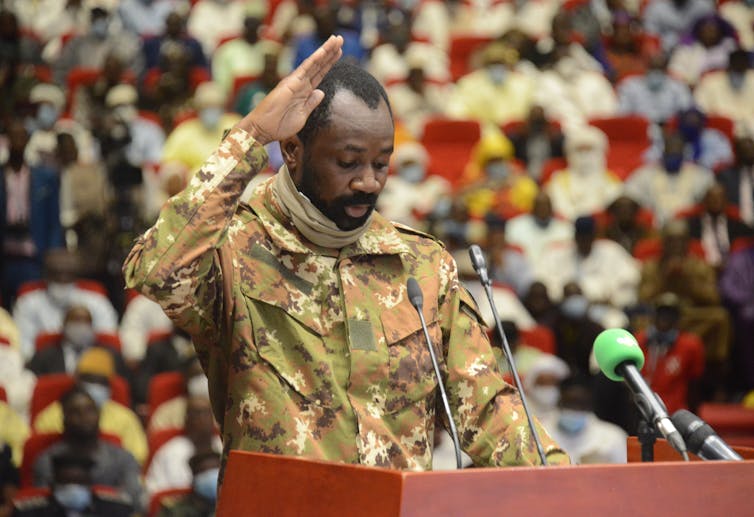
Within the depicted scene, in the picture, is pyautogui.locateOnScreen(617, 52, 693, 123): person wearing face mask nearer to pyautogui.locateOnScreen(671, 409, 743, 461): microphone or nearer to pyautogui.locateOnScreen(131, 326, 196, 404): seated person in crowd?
pyautogui.locateOnScreen(131, 326, 196, 404): seated person in crowd

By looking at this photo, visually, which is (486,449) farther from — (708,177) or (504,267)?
(708,177)

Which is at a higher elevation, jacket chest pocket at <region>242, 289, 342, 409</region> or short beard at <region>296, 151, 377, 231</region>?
short beard at <region>296, 151, 377, 231</region>

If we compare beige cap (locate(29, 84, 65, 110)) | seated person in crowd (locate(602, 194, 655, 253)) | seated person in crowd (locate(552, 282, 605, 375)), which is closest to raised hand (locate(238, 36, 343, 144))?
seated person in crowd (locate(552, 282, 605, 375))

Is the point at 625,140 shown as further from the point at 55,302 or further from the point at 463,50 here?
the point at 55,302

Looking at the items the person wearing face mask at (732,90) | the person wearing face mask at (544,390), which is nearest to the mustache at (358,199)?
the person wearing face mask at (544,390)

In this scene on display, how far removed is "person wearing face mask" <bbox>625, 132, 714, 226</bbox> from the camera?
39.7 ft

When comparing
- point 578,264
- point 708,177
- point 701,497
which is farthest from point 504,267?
point 701,497

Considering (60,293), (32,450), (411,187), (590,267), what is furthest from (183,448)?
(411,187)

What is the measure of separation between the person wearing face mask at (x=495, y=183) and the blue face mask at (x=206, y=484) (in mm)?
5001

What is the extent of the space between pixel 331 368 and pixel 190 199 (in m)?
0.52

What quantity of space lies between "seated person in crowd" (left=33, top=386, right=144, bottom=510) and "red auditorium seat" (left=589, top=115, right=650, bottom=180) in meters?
6.92

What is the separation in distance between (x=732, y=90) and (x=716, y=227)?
11.1 ft

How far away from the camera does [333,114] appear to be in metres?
3.03

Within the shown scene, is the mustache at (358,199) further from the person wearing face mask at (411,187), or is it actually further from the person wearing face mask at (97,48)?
the person wearing face mask at (97,48)
